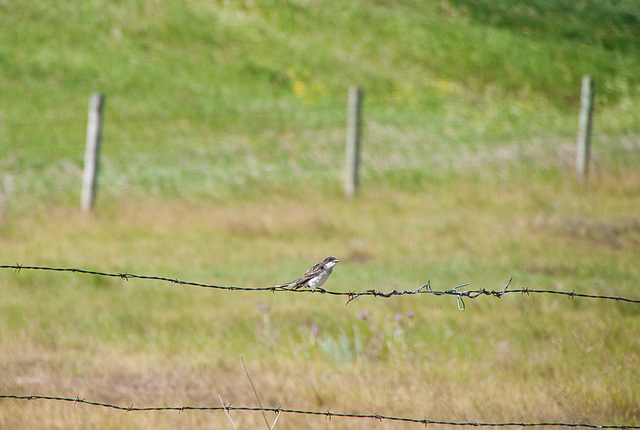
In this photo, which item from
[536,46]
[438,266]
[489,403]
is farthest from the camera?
[536,46]

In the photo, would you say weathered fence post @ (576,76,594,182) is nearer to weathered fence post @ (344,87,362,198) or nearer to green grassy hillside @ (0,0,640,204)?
green grassy hillside @ (0,0,640,204)

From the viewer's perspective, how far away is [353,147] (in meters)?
14.2

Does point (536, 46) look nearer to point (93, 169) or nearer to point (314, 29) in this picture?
point (314, 29)

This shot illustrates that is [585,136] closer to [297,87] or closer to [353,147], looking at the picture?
[353,147]

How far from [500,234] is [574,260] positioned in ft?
4.77

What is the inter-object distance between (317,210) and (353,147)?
183 centimetres

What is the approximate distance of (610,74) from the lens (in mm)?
26734

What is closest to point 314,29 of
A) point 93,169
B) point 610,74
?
point 610,74

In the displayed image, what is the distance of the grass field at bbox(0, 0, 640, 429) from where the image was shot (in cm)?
629

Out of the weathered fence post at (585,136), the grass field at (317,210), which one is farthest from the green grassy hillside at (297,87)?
the weathered fence post at (585,136)

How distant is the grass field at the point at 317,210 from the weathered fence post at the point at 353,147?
28cm

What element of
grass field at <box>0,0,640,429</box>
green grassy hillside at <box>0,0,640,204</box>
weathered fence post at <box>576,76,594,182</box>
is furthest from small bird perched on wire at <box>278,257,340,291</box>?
weathered fence post at <box>576,76,594,182</box>

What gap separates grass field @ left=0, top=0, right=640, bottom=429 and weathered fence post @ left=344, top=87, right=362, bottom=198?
277mm

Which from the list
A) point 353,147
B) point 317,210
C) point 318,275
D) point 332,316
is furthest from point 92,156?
point 318,275
